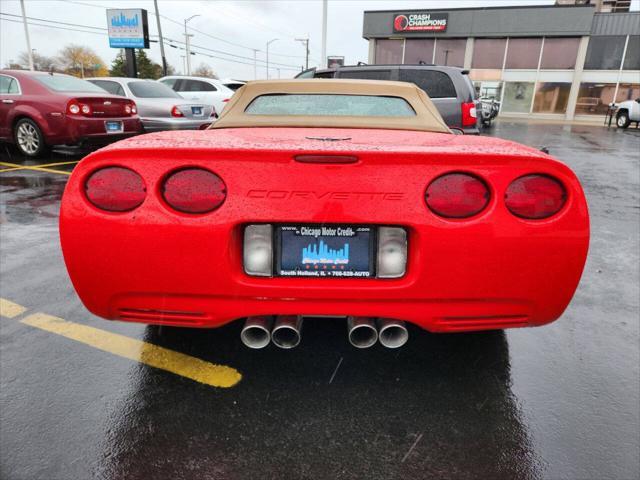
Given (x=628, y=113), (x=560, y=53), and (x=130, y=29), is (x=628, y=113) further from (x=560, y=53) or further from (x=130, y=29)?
(x=130, y=29)

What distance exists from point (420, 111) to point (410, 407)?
5.70 feet

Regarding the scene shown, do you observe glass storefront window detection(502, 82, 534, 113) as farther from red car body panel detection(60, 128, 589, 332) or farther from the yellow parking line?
red car body panel detection(60, 128, 589, 332)

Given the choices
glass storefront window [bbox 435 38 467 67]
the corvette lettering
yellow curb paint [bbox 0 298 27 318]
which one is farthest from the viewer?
glass storefront window [bbox 435 38 467 67]

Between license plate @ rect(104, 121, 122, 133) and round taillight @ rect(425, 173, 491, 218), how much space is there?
7.91 meters

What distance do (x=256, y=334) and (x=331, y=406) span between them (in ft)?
1.56

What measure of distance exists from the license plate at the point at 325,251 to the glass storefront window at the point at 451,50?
118ft

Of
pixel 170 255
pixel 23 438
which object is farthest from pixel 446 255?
pixel 23 438

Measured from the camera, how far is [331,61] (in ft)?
106

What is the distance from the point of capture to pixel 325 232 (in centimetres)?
177

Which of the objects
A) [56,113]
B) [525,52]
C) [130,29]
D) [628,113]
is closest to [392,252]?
[56,113]

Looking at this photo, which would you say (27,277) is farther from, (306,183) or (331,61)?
(331,61)

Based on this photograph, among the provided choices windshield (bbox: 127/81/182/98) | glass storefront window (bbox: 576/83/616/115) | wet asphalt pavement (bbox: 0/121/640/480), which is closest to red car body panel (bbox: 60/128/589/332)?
wet asphalt pavement (bbox: 0/121/640/480)

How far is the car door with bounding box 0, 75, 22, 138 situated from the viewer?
823 cm

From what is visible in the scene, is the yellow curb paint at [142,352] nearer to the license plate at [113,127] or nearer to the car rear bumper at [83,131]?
the car rear bumper at [83,131]
